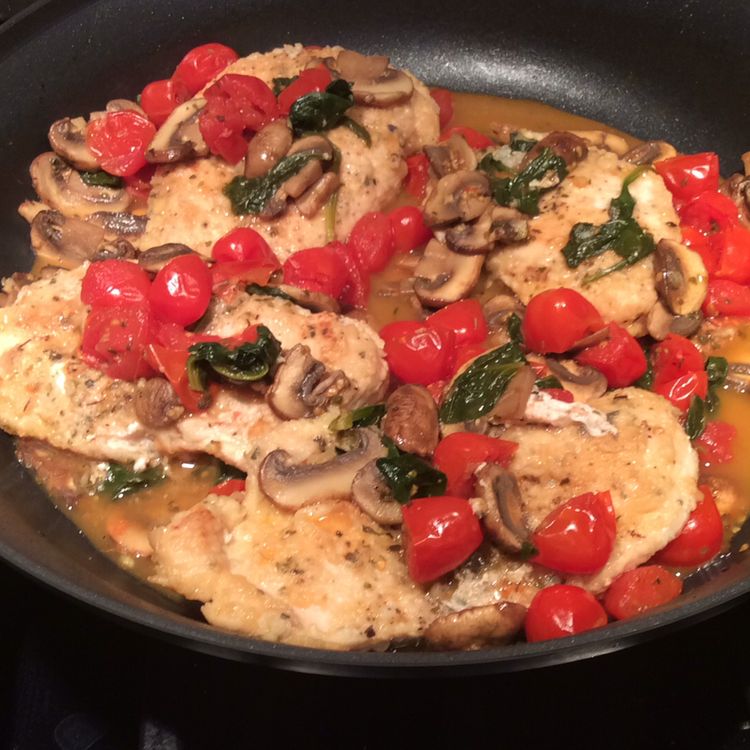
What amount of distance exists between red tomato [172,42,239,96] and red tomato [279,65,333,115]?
0.64m

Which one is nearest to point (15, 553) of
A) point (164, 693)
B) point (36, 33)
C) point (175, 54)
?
point (164, 693)

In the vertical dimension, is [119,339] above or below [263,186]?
below

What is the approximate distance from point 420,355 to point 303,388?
555mm

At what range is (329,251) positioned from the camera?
3742 millimetres

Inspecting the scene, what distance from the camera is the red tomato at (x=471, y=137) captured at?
4410 millimetres

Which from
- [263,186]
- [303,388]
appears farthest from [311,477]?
[263,186]

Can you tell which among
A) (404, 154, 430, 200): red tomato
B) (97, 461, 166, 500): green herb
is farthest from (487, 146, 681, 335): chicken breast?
(97, 461, 166, 500): green herb

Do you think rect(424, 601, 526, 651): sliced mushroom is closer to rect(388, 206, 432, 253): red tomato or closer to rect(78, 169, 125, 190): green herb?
rect(388, 206, 432, 253): red tomato

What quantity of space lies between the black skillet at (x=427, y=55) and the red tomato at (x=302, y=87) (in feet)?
3.08

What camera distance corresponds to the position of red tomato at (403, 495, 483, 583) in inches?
106

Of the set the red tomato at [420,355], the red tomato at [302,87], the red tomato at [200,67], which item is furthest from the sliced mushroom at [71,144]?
the red tomato at [420,355]

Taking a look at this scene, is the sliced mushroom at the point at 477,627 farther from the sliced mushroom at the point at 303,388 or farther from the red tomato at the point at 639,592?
the sliced mushroom at the point at 303,388

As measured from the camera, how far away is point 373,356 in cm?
332

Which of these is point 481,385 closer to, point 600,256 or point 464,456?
point 464,456
